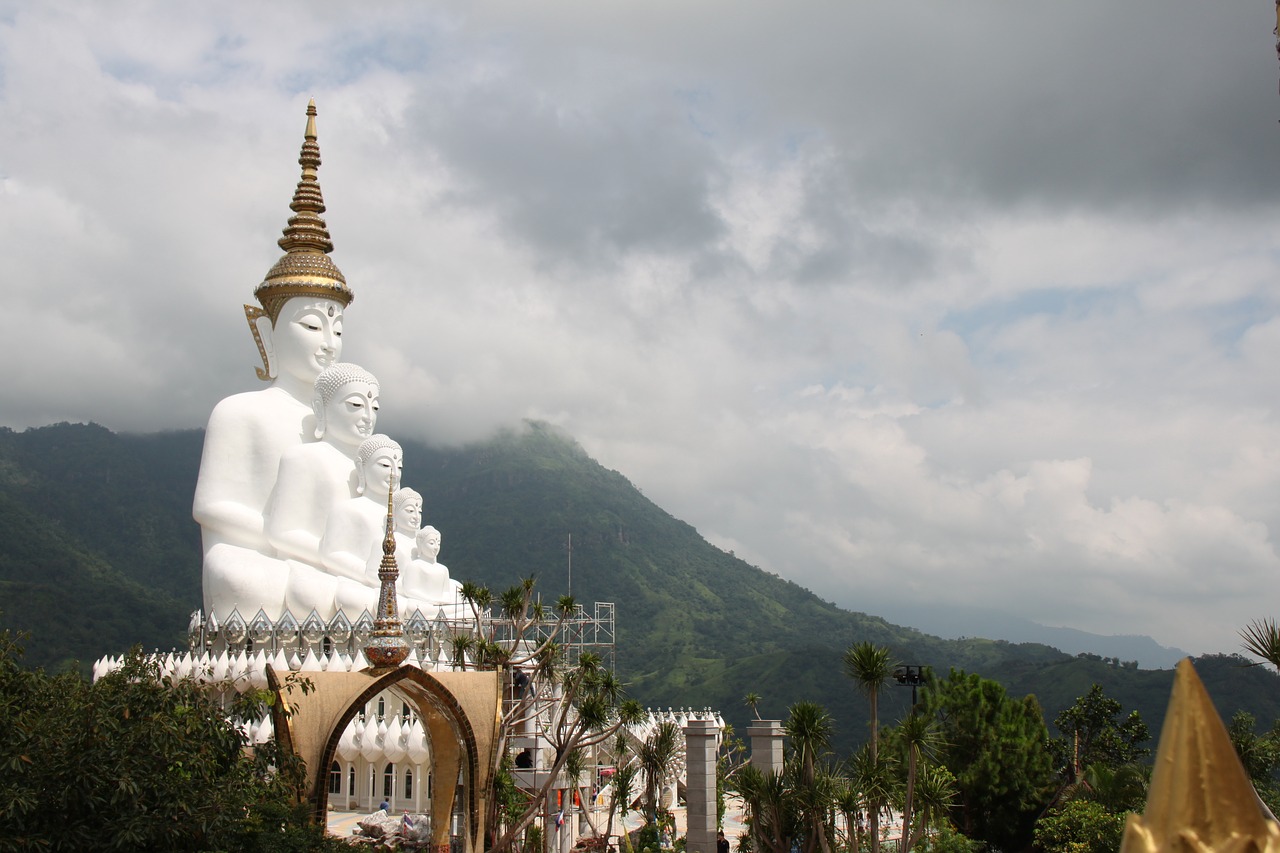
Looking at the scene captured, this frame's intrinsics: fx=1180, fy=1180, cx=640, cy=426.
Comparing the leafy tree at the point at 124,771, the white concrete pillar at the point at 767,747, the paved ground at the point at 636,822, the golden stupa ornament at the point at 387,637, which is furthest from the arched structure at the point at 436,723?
the white concrete pillar at the point at 767,747

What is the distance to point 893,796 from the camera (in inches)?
740

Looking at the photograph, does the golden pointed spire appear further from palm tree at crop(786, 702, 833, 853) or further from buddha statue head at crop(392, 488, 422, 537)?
palm tree at crop(786, 702, 833, 853)

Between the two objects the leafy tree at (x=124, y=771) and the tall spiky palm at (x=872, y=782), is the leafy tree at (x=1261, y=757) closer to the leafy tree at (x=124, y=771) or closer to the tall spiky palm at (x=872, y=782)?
the tall spiky palm at (x=872, y=782)

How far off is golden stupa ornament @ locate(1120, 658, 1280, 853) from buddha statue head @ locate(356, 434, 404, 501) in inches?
1165

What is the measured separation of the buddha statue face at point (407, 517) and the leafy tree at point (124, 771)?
18864 mm

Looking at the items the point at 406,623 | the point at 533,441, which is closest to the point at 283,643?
the point at 406,623

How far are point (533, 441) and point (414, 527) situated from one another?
130707mm

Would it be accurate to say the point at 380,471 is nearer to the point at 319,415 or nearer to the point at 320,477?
the point at 320,477

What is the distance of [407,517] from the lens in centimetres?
3406

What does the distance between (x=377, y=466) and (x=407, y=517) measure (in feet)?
6.72

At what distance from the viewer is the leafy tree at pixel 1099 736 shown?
2970 cm

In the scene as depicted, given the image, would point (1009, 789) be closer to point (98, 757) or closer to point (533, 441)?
point (98, 757)

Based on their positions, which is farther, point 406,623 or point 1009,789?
point 406,623

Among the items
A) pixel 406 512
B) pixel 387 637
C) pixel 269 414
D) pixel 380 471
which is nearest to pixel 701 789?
pixel 387 637
